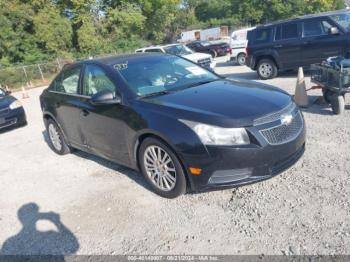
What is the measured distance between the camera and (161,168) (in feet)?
13.0

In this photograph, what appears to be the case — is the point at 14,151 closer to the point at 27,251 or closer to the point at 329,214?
the point at 27,251

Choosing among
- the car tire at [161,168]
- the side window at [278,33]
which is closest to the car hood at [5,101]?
the car tire at [161,168]

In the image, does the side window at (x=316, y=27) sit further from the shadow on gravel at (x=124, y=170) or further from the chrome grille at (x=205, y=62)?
the shadow on gravel at (x=124, y=170)

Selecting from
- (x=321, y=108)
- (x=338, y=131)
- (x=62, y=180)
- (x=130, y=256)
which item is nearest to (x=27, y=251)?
(x=130, y=256)

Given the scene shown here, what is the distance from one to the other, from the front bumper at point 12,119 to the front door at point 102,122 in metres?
4.62

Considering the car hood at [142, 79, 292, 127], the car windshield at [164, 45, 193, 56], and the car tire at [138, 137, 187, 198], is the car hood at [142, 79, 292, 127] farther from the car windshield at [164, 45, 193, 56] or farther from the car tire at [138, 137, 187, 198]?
the car windshield at [164, 45, 193, 56]

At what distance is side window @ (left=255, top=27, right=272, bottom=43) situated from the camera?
454 inches

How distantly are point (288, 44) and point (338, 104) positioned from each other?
5.14m

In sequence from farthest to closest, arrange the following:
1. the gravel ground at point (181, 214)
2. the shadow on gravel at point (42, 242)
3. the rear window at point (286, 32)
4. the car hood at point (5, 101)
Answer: the rear window at point (286, 32), the car hood at point (5, 101), the shadow on gravel at point (42, 242), the gravel ground at point (181, 214)

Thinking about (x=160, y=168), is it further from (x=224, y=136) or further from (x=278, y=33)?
(x=278, y=33)

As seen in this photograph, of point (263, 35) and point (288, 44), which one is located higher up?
point (263, 35)

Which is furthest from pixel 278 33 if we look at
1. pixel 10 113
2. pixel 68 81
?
pixel 10 113

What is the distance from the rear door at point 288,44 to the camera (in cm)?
1091

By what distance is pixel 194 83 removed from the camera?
4656 millimetres
